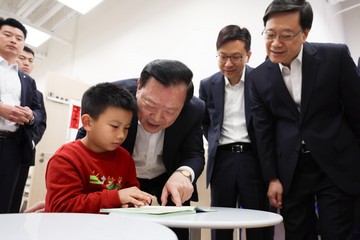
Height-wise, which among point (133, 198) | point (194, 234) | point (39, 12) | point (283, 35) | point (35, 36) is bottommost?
point (194, 234)

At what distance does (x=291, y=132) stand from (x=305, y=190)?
26cm

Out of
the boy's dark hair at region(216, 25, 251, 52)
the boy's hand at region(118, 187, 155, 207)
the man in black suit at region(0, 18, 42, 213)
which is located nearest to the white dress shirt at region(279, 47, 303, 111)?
the boy's dark hair at region(216, 25, 251, 52)

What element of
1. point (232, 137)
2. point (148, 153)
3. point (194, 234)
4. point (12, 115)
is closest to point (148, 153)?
point (148, 153)

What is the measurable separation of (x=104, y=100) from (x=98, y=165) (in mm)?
248

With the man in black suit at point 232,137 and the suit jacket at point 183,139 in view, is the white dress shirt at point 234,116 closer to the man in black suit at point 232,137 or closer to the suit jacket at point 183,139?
the man in black suit at point 232,137

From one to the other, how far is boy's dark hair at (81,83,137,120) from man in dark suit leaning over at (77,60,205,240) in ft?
0.21

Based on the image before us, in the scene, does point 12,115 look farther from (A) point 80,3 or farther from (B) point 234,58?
(A) point 80,3

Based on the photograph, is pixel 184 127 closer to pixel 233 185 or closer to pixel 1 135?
pixel 233 185

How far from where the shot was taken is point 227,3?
10.8 feet

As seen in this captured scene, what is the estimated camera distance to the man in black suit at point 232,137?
5.32 ft

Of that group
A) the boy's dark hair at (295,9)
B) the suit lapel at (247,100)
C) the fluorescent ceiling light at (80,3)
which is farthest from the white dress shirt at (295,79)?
the fluorescent ceiling light at (80,3)

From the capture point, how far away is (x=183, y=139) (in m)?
1.42

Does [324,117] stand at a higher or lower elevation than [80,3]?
lower

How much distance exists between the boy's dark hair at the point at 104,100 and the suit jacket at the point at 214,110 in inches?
27.6
